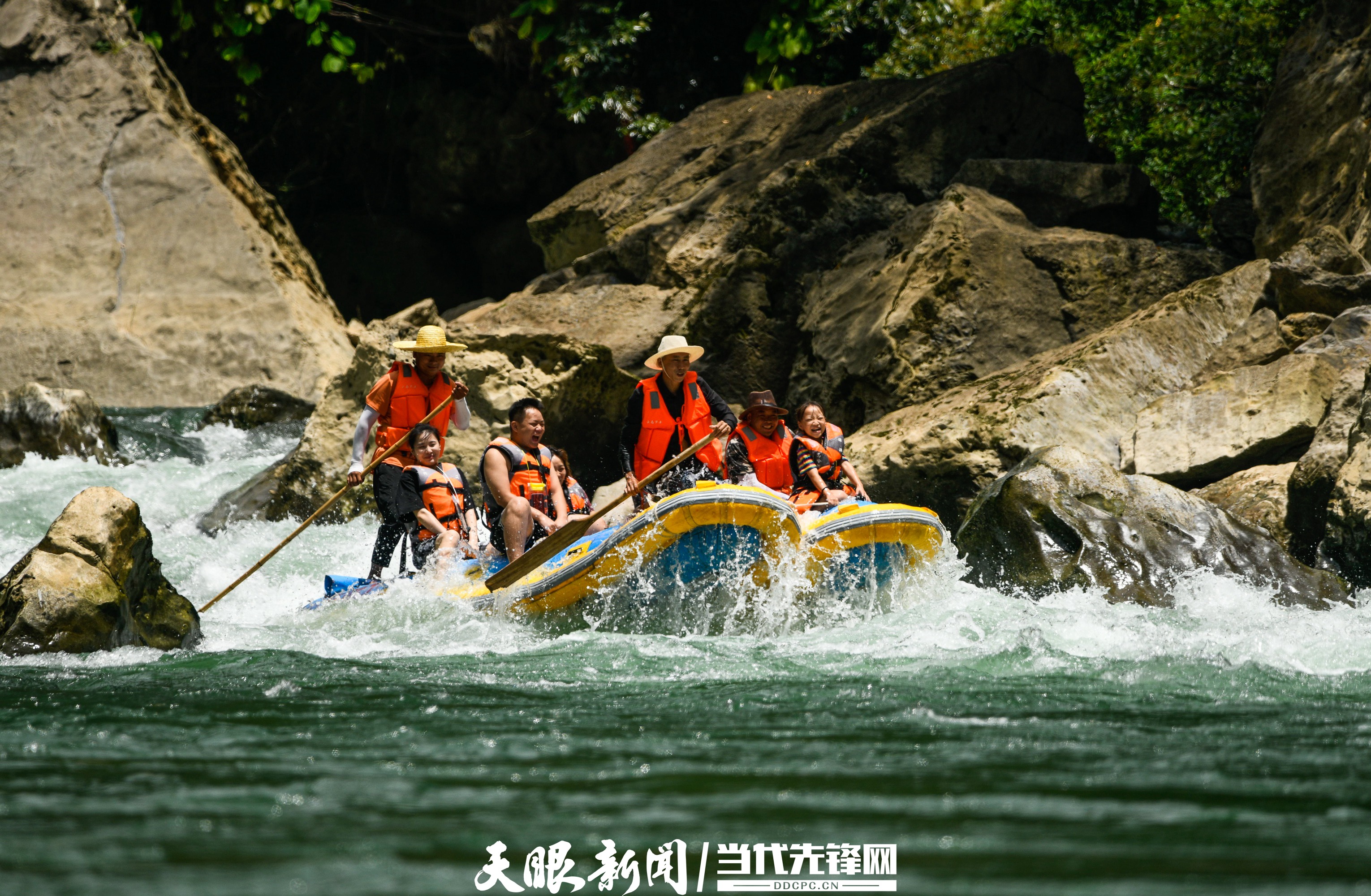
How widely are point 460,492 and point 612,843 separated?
14.4 feet

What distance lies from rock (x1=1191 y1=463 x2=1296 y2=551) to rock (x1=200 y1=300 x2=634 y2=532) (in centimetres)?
429

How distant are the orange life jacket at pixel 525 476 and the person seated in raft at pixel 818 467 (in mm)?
1358

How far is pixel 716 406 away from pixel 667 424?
13.1 inches

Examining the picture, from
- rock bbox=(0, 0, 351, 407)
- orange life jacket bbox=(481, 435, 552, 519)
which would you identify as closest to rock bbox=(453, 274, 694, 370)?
rock bbox=(0, 0, 351, 407)

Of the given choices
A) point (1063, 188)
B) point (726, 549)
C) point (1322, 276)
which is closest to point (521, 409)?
point (726, 549)

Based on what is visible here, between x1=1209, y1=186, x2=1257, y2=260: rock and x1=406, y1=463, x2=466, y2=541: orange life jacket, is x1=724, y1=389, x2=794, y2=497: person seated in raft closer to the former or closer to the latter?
x1=406, y1=463, x2=466, y2=541: orange life jacket

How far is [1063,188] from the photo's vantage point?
10883mm

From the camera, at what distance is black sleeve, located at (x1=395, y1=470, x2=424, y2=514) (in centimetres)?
675

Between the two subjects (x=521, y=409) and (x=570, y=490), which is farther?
(x=570, y=490)

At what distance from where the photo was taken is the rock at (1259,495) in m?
7.03

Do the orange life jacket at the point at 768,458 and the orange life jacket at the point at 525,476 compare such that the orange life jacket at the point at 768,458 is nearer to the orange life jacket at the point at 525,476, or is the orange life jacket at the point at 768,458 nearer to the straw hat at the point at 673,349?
the straw hat at the point at 673,349

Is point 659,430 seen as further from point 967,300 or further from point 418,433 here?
point 967,300

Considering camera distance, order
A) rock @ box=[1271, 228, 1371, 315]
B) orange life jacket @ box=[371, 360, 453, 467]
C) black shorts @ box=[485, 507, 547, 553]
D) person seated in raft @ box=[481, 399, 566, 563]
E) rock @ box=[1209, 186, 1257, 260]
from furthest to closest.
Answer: rock @ box=[1209, 186, 1257, 260]
rock @ box=[1271, 228, 1371, 315]
orange life jacket @ box=[371, 360, 453, 467]
black shorts @ box=[485, 507, 547, 553]
person seated in raft @ box=[481, 399, 566, 563]

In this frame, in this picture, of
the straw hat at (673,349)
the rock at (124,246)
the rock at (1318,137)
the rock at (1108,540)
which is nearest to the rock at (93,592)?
the straw hat at (673,349)
